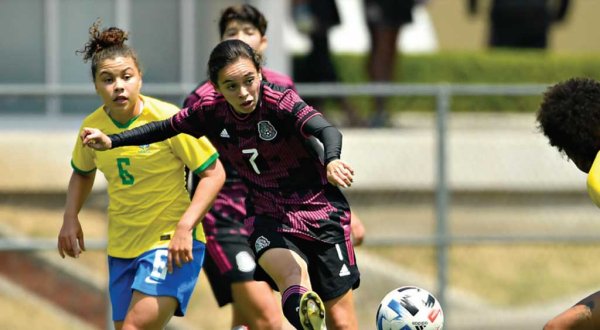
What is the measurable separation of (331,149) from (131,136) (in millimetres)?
1071

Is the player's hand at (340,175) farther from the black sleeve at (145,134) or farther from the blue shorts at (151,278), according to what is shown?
the blue shorts at (151,278)

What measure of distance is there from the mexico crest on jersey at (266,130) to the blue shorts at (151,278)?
0.77 meters

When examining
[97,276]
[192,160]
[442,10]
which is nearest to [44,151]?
[97,276]

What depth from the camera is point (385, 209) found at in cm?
1174

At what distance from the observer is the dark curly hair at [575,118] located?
6441mm

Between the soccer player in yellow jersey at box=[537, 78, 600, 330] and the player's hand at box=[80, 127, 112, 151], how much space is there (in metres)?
2.07

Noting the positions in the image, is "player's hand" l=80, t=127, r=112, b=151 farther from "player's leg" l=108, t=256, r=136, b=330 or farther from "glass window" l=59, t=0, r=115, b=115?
"glass window" l=59, t=0, r=115, b=115

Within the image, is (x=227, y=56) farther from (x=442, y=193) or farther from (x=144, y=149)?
(x=442, y=193)

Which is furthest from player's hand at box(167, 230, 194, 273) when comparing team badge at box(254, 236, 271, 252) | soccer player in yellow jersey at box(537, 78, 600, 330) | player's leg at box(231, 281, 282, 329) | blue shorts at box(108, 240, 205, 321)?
soccer player in yellow jersey at box(537, 78, 600, 330)

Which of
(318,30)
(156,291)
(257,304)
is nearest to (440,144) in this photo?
(257,304)

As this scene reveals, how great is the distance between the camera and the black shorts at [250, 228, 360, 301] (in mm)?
6906

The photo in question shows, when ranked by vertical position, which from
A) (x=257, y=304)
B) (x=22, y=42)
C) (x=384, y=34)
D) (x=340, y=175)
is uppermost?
(x=340, y=175)

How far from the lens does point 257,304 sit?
775cm

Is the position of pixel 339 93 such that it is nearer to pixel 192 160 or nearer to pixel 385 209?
pixel 385 209
